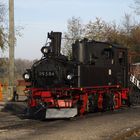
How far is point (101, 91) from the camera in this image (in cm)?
2148

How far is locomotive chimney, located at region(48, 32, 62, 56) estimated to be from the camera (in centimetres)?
1984

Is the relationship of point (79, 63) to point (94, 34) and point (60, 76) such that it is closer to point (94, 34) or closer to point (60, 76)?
point (60, 76)

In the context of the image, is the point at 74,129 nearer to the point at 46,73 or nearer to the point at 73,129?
the point at 73,129

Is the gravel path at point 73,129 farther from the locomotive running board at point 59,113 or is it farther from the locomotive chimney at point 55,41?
the locomotive chimney at point 55,41

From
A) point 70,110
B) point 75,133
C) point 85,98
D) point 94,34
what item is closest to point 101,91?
point 85,98

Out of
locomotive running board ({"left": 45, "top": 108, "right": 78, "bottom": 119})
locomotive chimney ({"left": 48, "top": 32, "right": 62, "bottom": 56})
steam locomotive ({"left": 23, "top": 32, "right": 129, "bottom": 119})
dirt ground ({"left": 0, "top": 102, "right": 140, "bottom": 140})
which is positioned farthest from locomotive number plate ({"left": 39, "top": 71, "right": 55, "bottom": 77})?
dirt ground ({"left": 0, "top": 102, "right": 140, "bottom": 140})

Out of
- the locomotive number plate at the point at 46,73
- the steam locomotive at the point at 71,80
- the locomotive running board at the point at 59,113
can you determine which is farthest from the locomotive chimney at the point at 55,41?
the locomotive running board at the point at 59,113

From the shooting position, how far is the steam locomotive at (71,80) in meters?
18.8

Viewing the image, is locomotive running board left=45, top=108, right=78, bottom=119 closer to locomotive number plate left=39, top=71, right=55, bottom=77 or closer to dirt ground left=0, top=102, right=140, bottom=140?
dirt ground left=0, top=102, right=140, bottom=140

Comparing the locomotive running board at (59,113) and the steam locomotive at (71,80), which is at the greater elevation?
the steam locomotive at (71,80)

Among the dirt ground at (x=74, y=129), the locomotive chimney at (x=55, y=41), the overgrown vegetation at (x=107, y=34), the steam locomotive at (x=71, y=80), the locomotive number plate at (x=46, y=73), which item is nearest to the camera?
the dirt ground at (x=74, y=129)

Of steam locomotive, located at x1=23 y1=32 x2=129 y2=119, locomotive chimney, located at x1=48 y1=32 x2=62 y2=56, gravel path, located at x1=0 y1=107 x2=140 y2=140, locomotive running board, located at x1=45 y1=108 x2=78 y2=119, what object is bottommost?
gravel path, located at x1=0 y1=107 x2=140 y2=140

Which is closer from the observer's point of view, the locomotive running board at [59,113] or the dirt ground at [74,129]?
the dirt ground at [74,129]

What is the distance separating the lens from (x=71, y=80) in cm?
1900
